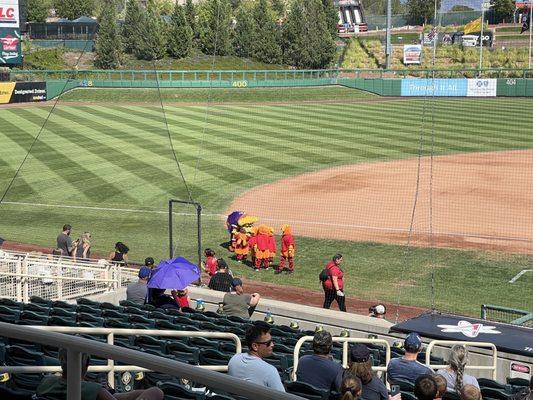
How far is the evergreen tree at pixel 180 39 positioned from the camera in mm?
35062

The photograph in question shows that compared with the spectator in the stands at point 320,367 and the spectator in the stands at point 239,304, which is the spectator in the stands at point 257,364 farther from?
the spectator in the stands at point 239,304

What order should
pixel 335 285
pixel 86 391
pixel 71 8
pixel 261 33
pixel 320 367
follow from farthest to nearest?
pixel 71 8 < pixel 261 33 < pixel 335 285 < pixel 320 367 < pixel 86 391

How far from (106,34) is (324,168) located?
16562 millimetres

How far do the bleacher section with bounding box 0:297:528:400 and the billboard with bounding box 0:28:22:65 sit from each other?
38737mm

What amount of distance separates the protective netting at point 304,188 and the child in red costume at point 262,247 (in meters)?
0.30

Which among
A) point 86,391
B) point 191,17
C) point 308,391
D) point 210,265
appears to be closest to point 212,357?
point 308,391

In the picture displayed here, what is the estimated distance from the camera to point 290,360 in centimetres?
827

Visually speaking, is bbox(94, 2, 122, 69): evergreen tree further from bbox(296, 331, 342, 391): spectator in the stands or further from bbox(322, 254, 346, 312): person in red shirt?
bbox(296, 331, 342, 391): spectator in the stands

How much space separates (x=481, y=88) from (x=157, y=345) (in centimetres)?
4925

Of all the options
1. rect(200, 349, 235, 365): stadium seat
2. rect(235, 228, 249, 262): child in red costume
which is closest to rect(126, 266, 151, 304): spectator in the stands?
rect(200, 349, 235, 365): stadium seat

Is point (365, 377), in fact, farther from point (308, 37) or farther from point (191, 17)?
A: point (191, 17)

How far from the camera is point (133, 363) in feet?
9.46

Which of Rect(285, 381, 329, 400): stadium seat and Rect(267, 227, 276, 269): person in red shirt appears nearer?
Rect(285, 381, 329, 400): stadium seat

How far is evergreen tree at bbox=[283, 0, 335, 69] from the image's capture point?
121 ft
